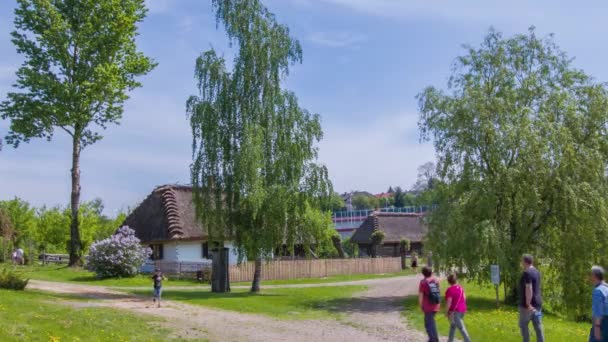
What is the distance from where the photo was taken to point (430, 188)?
27.8 metres

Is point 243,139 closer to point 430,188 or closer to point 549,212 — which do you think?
point 430,188

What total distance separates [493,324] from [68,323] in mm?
11709

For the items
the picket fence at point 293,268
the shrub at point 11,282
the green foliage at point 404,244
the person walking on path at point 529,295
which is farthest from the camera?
the green foliage at point 404,244

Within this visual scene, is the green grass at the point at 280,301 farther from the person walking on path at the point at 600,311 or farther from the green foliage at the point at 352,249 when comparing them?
the green foliage at the point at 352,249

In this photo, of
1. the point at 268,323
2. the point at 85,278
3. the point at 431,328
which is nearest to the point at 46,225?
the point at 85,278

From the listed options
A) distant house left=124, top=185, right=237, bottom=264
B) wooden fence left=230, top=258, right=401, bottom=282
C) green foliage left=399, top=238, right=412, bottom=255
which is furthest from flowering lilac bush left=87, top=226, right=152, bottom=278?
green foliage left=399, top=238, right=412, bottom=255

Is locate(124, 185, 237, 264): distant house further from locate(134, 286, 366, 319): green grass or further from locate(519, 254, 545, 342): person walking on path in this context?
locate(519, 254, 545, 342): person walking on path

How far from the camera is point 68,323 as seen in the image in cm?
1566

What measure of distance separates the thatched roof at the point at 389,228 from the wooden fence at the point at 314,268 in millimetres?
8017

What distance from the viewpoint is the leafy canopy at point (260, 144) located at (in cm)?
2930

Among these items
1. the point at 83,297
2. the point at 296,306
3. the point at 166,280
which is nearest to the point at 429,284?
the point at 296,306

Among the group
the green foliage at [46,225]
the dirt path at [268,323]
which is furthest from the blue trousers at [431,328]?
the green foliage at [46,225]

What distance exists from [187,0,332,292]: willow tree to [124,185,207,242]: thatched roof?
44.4 ft

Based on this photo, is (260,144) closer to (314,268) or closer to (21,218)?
(314,268)
